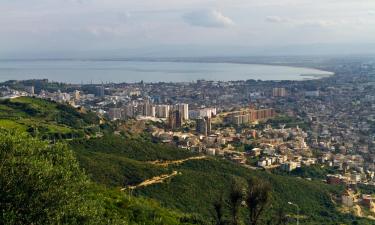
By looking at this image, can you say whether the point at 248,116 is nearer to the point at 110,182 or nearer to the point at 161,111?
the point at 161,111

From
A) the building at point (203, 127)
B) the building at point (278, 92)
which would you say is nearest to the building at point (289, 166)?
the building at point (203, 127)

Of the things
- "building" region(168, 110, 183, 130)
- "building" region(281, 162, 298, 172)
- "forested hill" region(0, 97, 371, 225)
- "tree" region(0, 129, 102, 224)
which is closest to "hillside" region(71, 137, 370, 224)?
"forested hill" region(0, 97, 371, 225)

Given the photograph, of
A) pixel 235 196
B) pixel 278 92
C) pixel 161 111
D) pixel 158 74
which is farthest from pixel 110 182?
pixel 158 74

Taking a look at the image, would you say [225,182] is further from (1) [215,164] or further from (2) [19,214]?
(2) [19,214]

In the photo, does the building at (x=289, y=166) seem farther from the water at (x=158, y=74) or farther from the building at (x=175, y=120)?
the water at (x=158, y=74)

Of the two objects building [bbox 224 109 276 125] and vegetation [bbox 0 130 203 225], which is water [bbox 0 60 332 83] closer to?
building [bbox 224 109 276 125]

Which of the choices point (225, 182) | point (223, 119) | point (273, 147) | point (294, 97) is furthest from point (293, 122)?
point (225, 182)
